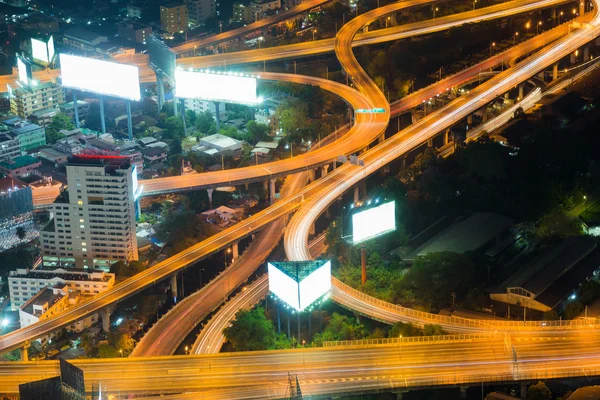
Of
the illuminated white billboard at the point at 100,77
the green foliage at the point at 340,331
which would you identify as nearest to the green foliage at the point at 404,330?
the green foliage at the point at 340,331

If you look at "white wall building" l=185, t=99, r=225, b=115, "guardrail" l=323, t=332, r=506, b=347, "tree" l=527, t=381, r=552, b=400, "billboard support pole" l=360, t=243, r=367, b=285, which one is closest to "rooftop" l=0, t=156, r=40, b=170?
"white wall building" l=185, t=99, r=225, b=115

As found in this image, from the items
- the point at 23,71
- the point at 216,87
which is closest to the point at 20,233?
the point at 216,87

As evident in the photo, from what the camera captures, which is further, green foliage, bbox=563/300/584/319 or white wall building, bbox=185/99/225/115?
white wall building, bbox=185/99/225/115

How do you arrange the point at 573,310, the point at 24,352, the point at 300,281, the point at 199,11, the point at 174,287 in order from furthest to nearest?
the point at 199,11, the point at 174,287, the point at 24,352, the point at 573,310, the point at 300,281

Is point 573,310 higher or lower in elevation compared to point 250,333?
higher

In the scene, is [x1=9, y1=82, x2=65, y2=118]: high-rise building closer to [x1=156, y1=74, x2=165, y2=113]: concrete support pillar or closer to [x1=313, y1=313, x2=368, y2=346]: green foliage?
[x1=156, y1=74, x2=165, y2=113]: concrete support pillar

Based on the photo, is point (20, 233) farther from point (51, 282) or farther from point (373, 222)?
point (373, 222)

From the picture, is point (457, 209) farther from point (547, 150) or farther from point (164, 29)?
point (164, 29)

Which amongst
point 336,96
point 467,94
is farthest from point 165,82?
point 467,94
